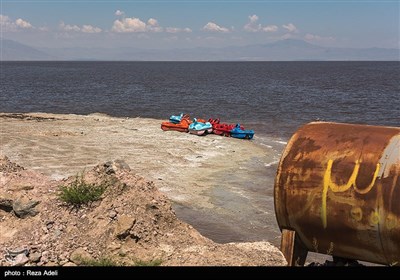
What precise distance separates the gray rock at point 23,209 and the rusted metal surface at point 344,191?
5.22 meters

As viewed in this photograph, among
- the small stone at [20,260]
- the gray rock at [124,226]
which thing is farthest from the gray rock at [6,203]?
the gray rock at [124,226]

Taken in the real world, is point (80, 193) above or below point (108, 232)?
above

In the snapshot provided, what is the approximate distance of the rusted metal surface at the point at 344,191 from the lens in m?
5.92

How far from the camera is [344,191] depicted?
6.14m

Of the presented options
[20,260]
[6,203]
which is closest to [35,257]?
[20,260]

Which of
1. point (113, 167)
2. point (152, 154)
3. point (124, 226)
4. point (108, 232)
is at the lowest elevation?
point (152, 154)

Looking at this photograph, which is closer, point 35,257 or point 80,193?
point 35,257

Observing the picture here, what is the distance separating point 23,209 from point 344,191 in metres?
6.40

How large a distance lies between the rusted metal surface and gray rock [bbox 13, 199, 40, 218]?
17.1ft

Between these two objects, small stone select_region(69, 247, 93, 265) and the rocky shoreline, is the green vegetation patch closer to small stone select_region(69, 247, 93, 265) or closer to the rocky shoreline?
the rocky shoreline

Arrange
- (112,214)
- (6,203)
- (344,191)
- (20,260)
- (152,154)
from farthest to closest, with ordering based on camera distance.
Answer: (152,154)
(6,203)
(112,214)
(20,260)
(344,191)

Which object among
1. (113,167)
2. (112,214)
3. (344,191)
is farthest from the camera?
(113,167)

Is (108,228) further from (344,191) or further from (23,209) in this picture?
(344,191)

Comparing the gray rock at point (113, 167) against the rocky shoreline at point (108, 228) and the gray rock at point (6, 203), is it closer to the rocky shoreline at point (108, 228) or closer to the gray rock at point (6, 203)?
the rocky shoreline at point (108, 228)
